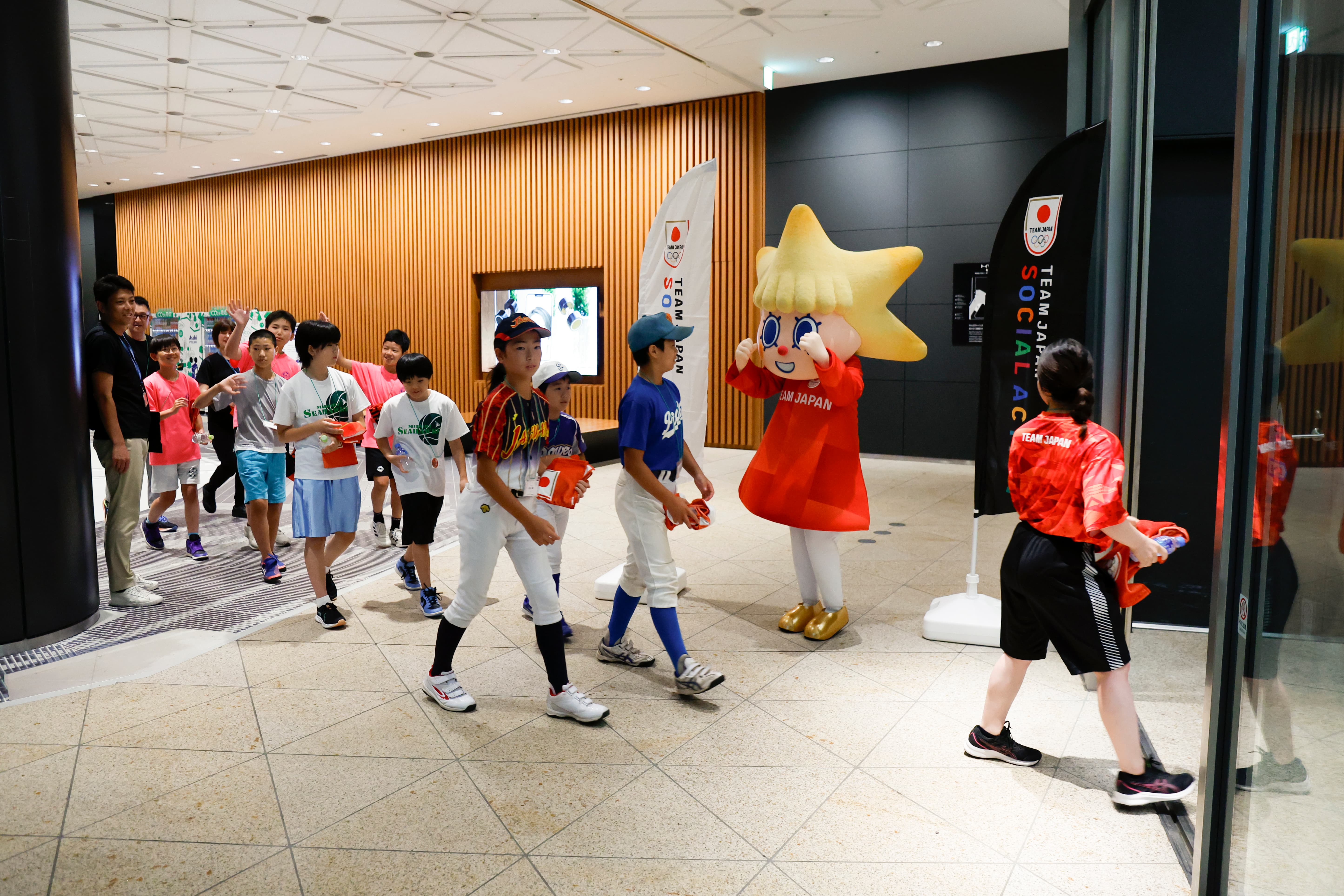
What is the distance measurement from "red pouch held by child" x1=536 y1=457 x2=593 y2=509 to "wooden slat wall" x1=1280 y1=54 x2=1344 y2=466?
1950 mm

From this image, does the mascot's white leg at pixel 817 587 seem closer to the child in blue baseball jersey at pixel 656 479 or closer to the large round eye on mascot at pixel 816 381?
the large round eye on mascot at pixel 816 381

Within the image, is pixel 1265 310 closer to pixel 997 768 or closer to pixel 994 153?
pixel 997 768

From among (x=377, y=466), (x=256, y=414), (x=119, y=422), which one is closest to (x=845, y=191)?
(x=377, y=466)

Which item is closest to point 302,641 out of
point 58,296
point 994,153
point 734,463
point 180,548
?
point 58,296

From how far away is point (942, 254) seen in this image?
934 centimetres

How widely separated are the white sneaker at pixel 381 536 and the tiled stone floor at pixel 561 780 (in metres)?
1.72

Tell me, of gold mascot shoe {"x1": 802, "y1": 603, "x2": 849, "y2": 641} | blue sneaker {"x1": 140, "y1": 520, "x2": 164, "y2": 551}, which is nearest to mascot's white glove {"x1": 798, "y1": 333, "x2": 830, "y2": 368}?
gold mascot shoe {"x1": 802, "y1": 603, "x2": 849, "y2": 641}

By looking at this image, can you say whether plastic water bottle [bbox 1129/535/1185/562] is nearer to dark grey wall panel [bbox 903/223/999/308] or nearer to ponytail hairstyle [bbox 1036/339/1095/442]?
ponytail hairstyle [bbox 1036/339/1095/442]

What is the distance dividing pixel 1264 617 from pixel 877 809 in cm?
120

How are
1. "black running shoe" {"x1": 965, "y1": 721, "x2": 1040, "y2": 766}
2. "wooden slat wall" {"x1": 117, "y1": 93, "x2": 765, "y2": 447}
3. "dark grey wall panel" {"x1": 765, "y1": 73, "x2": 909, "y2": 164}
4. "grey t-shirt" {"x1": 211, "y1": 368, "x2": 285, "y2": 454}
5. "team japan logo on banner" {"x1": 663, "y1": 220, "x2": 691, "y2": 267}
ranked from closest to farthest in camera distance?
"black running shoe" {"x1": 965, "y1": 721, "x2": 1040, "y2": 766} < "grey t-shirt" {"x1": 211, "y1": 368, "x2": 285, "y2": 454} < "team japan logo on banner" {"x1": 663, "y1": 220, "x2": 691, "y2": 267} < "dark grey wall panel" {"x1": 765, "y1": 73, "x2": 909, "y2": 164} < "wooden slat wall" {"x1": 117, "y1": 93, "x2": 765, "y2": 447}

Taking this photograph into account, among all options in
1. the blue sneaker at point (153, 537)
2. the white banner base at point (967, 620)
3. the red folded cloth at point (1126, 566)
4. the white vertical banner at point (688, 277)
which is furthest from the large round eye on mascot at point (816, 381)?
the blue sneaker at point (153, 537)

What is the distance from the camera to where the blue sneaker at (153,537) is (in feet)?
18.6

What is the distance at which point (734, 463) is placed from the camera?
9672mm

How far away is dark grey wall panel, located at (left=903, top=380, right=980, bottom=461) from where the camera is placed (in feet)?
30.8
